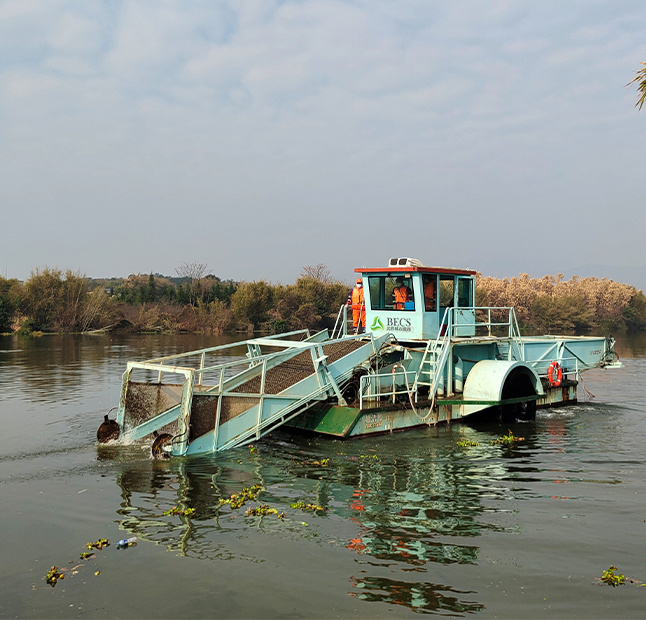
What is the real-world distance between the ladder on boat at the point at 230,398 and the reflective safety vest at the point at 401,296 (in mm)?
2296

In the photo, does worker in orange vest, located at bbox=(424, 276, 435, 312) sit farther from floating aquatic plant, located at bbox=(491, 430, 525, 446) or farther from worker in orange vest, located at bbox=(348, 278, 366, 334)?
floating aquatic plant, located at bbox=(491, 430, 525, 446)

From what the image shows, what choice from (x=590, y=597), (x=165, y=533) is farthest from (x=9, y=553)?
(x=590, y=597)

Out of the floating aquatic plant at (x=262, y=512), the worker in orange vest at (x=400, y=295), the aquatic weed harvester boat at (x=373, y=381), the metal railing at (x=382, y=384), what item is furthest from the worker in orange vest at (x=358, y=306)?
the floating aquatic plant at (x=262, y=512)

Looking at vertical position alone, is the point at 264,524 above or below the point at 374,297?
below

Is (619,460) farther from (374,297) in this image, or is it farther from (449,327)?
(374,297)

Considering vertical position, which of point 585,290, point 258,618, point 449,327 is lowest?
point 258,618

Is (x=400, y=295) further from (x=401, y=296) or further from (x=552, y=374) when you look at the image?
(x=552, y=374)

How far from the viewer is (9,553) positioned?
7211mm

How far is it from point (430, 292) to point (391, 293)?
1034 millimetres

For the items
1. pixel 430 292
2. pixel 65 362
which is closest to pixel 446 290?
pixel 430 292

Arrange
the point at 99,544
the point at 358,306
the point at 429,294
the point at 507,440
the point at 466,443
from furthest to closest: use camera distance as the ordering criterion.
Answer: the point at 358,306, the point at 429,294, the point at 507,440, the point at 466,443, the point at 99,544

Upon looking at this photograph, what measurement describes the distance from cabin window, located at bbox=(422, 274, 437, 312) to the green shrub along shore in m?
43.4

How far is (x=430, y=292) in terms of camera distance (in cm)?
1522

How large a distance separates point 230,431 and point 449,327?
6071 millimetres
